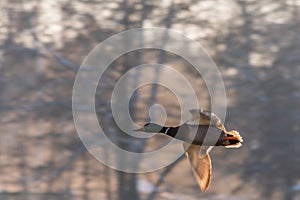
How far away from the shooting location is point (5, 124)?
35.0 ft

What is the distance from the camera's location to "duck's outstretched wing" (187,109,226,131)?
3.24m

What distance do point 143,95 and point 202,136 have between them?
6.56 meters

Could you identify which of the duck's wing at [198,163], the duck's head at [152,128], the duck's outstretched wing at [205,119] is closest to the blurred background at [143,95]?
the duck's wing at [198,163]

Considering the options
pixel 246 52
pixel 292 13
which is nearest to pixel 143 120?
pixel 246 52

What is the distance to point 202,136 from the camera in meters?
3.44

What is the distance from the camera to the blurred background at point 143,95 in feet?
32.2

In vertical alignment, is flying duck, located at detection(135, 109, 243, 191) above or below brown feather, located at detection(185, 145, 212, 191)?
above

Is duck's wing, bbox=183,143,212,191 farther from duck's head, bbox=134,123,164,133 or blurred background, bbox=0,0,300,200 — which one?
blurred background, bbox=0,0,300,200

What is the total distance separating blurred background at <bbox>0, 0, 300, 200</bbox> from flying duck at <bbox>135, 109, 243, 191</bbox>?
5.51 metres

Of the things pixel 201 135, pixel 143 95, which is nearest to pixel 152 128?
pixel 201 135

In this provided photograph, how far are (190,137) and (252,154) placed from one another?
7069 millimetres

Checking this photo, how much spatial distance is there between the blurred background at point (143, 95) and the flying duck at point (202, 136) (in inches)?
217

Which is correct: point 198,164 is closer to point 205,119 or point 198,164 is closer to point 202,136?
point 202,136

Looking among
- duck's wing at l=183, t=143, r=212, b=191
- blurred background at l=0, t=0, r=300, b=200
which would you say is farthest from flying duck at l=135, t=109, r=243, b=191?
blurred background at l=0, t=0, r=300, b=200
